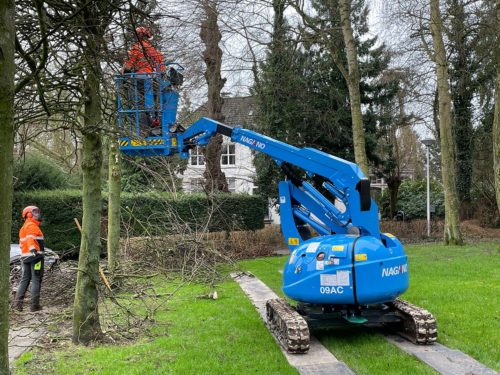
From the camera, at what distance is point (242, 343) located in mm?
6598

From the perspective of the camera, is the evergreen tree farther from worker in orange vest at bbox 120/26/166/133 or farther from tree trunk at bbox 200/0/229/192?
worker in orange vest at bbox 120/26/166/133

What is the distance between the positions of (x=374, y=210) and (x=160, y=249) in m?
Answer: 7.00

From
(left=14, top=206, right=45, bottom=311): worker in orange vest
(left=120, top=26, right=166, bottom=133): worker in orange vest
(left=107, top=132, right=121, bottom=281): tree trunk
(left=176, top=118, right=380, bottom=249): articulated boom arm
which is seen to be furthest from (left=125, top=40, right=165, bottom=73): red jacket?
(left=107, top=132, right=121, bottom=281): tree trunk

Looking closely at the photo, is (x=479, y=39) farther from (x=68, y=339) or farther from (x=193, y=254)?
(x=68, y=339)

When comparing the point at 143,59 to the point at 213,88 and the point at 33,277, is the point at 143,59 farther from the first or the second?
the point at 213,88

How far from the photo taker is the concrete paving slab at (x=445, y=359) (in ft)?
17.3

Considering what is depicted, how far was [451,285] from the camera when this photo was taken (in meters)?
10.3

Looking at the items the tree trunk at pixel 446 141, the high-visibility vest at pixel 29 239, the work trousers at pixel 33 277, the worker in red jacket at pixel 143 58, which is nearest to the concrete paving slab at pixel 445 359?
the worker in red jacket at pixel 143 58

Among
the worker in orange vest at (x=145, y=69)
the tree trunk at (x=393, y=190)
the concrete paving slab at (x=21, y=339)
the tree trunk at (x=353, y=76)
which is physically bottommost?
the concrete paving slab at (x=21, y=339)

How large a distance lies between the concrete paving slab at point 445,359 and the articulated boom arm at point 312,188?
5.04 ft

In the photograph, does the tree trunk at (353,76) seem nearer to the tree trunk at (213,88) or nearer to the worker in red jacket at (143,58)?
the tree trunk at (213,88)

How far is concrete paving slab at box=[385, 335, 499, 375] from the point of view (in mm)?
5268

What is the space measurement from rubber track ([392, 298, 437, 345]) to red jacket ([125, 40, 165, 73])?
4.57 m

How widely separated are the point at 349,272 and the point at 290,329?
1016mm
